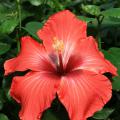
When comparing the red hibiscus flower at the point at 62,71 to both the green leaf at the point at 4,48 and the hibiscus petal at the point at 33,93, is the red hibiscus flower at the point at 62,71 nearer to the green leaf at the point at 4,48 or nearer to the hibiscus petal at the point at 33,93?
the hibiscus petal at the point at 33,93

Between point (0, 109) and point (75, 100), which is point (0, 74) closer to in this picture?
point (0, 109)

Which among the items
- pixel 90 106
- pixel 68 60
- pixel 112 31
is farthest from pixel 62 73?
pixel 112 31

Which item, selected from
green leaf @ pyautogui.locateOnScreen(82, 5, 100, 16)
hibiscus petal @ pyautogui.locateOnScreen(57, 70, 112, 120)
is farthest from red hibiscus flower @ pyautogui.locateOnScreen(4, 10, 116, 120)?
green leaf @ pyautogui.locateOnScreen(82, 5, 100, 16)

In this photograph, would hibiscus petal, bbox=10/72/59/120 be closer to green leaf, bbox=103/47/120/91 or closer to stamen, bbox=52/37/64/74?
stamen, bbox=52/37/64/74

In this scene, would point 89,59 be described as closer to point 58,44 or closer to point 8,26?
point 58,44

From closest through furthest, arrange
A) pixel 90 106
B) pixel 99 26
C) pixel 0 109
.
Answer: pixel 90 106, pixel 0 109, pixel 99 26

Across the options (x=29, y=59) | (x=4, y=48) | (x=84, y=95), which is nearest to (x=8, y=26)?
(x=4, y=48)

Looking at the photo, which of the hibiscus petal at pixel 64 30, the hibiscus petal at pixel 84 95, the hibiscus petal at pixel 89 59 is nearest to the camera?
the hibiscus petal at pixel 84 95

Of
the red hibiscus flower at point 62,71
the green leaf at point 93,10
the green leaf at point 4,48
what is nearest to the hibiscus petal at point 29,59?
the red hibiscus flower at point 62,71

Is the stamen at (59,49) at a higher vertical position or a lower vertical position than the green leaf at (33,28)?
lower
